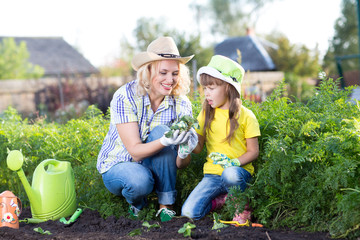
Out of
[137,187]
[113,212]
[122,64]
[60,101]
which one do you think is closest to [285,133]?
[137,187]

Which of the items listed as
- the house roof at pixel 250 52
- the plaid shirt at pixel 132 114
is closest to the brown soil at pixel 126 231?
the plaid shirt at pixel 132 114

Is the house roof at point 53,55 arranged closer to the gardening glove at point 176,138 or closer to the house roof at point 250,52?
the house roof at point 250,52

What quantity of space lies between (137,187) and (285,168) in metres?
1.06

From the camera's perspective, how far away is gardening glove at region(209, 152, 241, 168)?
276cm

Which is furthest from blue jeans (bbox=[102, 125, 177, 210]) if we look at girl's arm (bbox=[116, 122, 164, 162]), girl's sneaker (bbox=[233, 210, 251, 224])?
girl's sneaker (bbox=[233, 210, 251, 224])

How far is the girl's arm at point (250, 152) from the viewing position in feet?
9.14

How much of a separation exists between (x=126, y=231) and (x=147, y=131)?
2.59 feet

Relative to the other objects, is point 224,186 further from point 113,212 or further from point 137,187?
point 113,212

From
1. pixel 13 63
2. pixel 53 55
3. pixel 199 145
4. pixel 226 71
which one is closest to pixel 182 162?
pixel 199 145

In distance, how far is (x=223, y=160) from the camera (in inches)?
110

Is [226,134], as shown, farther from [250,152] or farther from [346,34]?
[346,34]

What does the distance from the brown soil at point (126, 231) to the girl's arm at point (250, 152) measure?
0.48m

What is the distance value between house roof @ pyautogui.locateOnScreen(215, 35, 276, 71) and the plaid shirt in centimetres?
1559

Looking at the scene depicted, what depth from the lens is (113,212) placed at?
3121 mm
